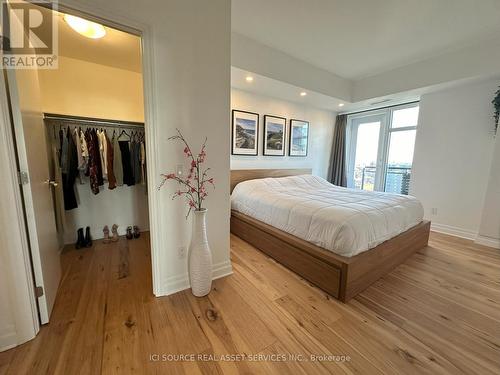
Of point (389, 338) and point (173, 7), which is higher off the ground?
point (173, 7)

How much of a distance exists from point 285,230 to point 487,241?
10.4 ft

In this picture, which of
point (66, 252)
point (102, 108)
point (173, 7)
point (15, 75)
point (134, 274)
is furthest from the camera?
point (102, 108)

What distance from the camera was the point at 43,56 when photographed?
194 cm

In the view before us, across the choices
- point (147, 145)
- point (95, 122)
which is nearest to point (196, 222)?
point (147, 145)

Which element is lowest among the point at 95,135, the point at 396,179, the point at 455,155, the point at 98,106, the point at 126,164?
the point at 396,179

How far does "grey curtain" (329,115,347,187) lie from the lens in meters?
4.95

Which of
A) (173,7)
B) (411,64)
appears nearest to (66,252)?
(173,7)

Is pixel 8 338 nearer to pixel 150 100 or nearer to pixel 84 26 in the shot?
pixel 150 100

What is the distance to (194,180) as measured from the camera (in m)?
1.83

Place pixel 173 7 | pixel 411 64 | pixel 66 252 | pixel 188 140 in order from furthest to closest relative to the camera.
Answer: pixel 411 64 → pixel 66 252 → pixel 188 140 → pixel 173 7

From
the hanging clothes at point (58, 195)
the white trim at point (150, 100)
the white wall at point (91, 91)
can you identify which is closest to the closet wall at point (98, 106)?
the white wall at point (91, 91)

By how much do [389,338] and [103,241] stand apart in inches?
129

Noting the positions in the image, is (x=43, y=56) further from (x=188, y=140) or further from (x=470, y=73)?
(x=470, y=73)

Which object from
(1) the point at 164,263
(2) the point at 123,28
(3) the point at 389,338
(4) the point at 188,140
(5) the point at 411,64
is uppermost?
(5) the point at 411,64
